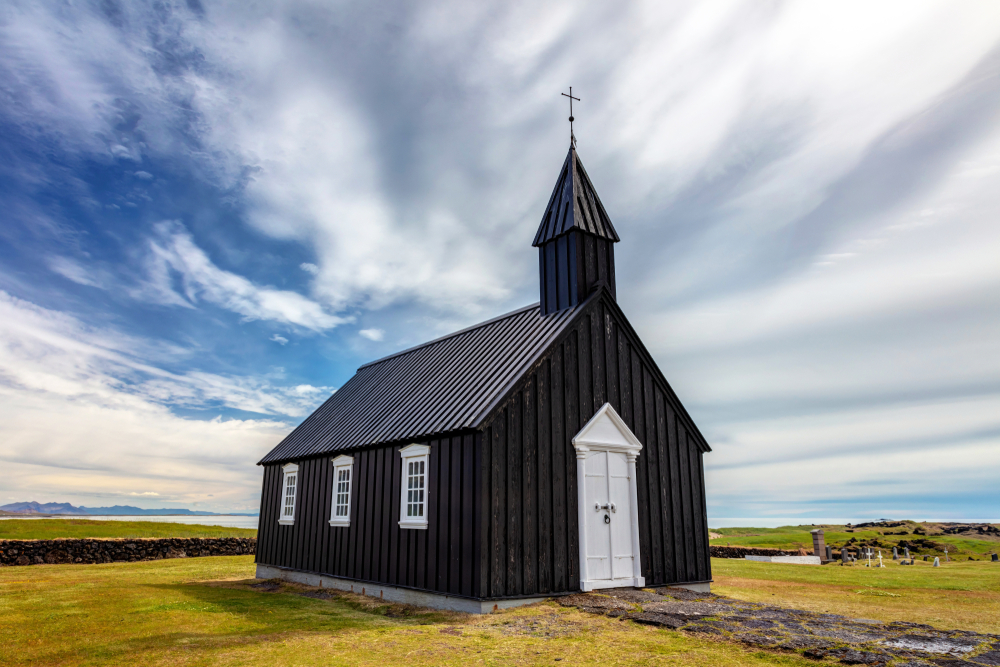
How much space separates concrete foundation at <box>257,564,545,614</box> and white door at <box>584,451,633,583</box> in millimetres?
1809

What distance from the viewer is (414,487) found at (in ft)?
44.3

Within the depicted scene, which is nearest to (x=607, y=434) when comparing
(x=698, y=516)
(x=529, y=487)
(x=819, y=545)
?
(x=529, y=487)

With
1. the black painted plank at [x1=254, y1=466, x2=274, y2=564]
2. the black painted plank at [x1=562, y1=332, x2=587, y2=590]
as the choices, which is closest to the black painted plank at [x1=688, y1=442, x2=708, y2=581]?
the black painted plank at [x1=562, y1=332, x2=587, y2=590]

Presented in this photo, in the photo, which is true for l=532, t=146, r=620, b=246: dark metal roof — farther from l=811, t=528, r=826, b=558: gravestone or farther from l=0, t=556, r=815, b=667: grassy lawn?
l=811, t=528, r=826, b=558: gravestone

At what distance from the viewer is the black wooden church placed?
11.9 m

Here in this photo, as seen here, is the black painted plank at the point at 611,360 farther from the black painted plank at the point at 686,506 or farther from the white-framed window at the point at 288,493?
the white-framed window at the point at 288,493

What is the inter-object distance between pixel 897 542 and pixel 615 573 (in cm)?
3116

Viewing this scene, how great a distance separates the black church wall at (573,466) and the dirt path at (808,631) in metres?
1.25

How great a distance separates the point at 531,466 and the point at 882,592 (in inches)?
370

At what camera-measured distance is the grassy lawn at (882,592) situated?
36.4ft

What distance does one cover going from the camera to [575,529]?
12.8 m

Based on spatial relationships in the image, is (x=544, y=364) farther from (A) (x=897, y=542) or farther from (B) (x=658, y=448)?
(A) (x=897, y=542)

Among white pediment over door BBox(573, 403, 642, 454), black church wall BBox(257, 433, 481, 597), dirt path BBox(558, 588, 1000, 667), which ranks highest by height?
white pediment over door BBox(573, 403, 642, 454)

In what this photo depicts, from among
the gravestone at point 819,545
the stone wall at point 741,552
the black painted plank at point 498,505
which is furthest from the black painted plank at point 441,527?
the gravestone at point 819,545
